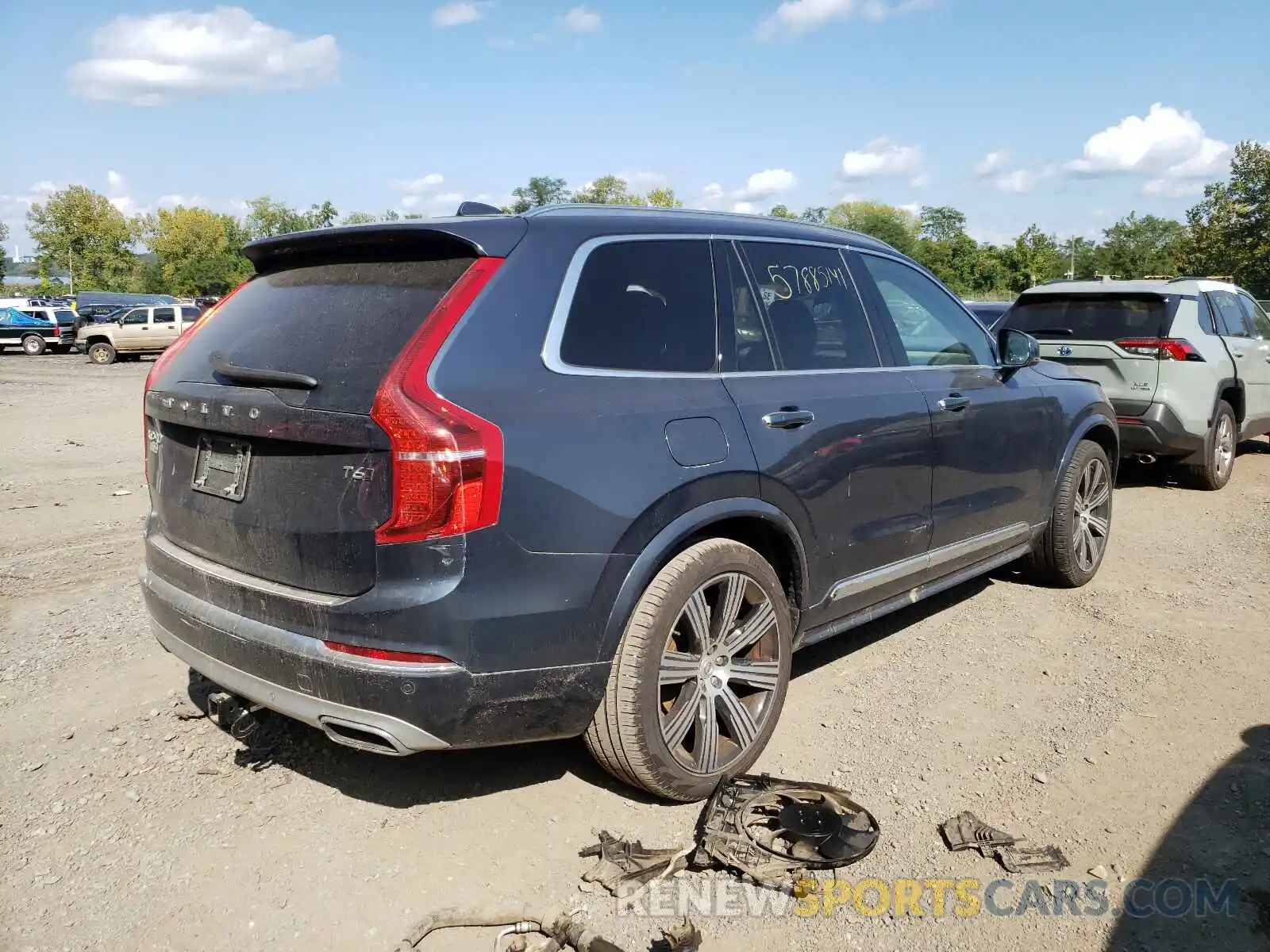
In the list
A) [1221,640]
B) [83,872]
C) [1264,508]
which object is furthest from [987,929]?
[1264,508]

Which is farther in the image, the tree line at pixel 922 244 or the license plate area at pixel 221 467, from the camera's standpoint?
the tree line at pixel 922 244

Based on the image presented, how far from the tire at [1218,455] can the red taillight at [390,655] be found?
7760 millimetres

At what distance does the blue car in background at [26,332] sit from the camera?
32781 mm

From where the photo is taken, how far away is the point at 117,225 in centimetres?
8294

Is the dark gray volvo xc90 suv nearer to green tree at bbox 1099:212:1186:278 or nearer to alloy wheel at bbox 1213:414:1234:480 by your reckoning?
alloy wheel at bbox 1213:414:1234:480

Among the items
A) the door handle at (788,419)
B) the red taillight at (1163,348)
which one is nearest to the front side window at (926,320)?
the door handle at (788,419)

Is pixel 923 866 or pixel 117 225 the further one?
pixel 117 225

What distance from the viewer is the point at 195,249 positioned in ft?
294

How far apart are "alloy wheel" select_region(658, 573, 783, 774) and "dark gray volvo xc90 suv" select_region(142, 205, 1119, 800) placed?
0.03ft

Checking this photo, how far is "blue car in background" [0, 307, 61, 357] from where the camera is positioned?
32.8 metres

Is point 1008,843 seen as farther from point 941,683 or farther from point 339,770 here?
point 339,770

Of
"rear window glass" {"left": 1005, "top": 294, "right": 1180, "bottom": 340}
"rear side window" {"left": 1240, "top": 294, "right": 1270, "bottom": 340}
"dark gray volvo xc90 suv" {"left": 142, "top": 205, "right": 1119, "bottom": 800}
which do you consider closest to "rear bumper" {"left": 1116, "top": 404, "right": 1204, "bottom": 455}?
"rear window glass" {"left": 1005, "top": 294, "right": 1180, "bottom": 340}

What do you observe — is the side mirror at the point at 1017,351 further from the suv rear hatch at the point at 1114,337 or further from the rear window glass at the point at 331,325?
the suv rear hatch at the point at 1114,337

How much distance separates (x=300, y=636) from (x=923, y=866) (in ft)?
6.39
